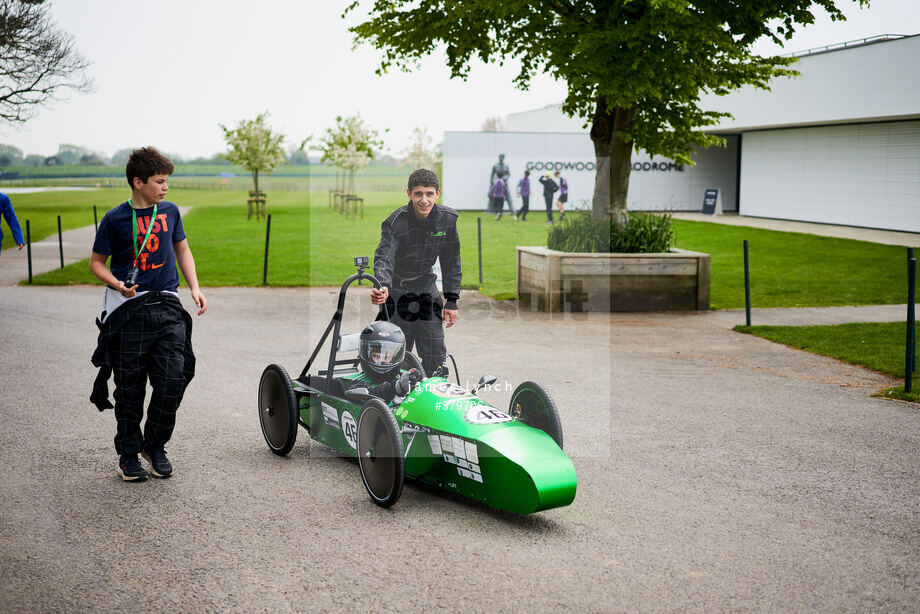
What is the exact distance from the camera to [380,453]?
4887mm

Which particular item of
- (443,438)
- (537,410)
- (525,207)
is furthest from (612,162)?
(525,207)

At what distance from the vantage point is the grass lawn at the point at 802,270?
47.1ft

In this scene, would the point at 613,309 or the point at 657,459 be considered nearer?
the point at 657,459

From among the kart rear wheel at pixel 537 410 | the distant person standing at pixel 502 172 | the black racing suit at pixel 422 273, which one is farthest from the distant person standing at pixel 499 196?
the kart rear wheel at pixel 537 410

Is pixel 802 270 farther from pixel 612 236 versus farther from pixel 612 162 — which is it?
pixel 612 236

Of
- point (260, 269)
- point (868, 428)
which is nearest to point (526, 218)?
point (260, 269)

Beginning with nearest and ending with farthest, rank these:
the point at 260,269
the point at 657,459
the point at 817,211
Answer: the point at 657,459 < the point at 260,269 < the point at 817,211

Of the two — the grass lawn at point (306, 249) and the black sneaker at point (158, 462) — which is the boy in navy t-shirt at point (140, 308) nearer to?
the black sneaker at point (158, 462)

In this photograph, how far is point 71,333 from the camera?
1041cm

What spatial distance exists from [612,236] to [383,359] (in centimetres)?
896

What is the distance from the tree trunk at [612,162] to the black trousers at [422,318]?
27.6 ft

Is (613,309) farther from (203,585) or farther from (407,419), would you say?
(203,585)

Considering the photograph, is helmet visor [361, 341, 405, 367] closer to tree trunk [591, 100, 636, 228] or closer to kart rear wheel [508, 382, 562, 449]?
kart rear wheel [508, 382, 562, 449]

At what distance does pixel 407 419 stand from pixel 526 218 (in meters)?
27.9
